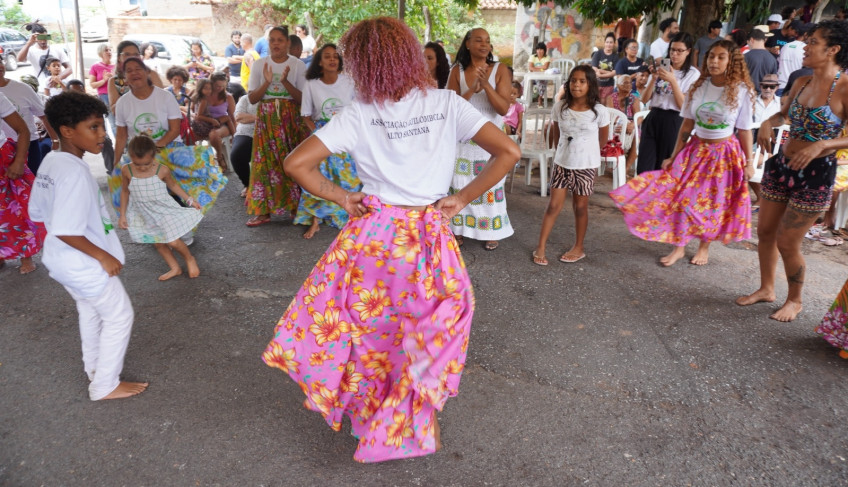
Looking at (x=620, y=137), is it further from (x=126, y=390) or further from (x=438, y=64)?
(x=126, y=390)

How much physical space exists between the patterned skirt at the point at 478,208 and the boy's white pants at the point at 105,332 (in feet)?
9.01

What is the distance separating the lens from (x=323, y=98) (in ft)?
15.5

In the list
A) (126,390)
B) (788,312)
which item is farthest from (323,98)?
(788,312)

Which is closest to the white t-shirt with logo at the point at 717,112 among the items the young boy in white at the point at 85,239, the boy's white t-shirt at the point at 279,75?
the boy's white t-shirt at the point at 279,75

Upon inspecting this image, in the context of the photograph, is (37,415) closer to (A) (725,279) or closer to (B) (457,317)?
(B) (457,317)

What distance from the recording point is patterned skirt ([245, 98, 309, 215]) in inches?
204

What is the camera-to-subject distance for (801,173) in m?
3.29

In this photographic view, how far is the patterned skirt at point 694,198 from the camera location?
13.5 ft

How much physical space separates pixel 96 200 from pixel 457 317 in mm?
1838

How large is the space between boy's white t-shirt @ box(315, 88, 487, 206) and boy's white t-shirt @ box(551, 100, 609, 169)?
245 cm

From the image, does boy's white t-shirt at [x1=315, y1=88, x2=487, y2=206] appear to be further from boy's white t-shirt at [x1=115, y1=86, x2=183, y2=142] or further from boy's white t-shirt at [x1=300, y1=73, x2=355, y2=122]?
boy's white t-shirt at [x1=115, y1=86, x2=183, y2=142]

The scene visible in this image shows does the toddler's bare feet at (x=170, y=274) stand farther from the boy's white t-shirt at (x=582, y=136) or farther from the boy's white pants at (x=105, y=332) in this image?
the boy's white t-shirt at (x=582, y=136)

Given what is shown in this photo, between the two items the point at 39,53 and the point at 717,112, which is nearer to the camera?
the point at 717,112

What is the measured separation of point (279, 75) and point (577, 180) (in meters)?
2.91
